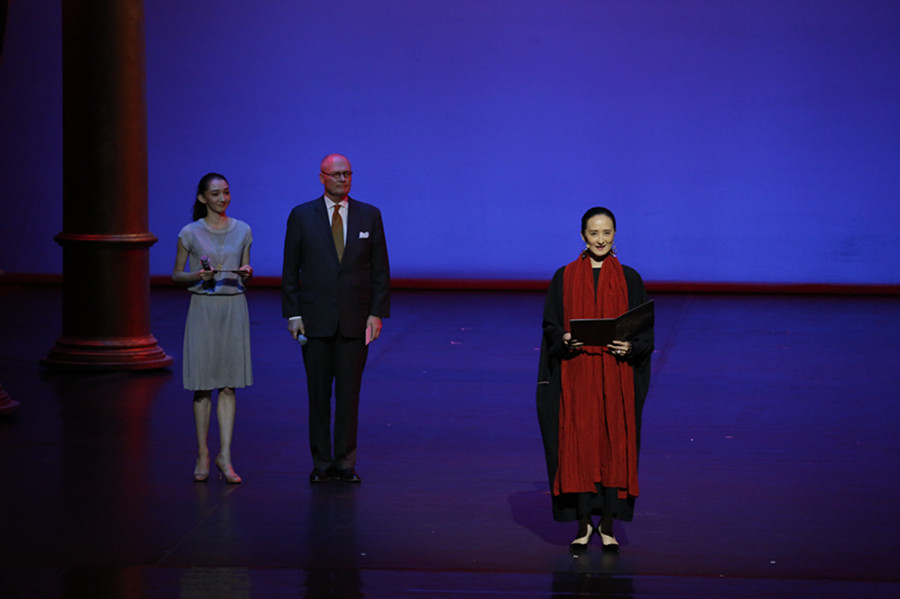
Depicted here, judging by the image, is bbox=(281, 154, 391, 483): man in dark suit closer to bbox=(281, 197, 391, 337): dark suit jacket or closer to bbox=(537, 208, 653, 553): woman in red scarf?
bbox=(281, 197, 391, 337): dark suit jacket

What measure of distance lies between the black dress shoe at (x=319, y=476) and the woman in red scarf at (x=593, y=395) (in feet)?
5.35

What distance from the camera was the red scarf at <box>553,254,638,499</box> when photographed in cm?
550

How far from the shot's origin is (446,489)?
22.0ft

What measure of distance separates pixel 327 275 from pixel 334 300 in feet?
0.43

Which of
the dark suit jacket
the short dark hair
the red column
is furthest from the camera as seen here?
the red column

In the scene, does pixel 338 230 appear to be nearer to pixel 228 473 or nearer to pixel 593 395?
pixel 228 473

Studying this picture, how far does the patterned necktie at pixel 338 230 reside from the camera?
6852 millimetres

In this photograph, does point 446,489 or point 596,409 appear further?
point 446,489

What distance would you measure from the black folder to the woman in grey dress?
2.05m

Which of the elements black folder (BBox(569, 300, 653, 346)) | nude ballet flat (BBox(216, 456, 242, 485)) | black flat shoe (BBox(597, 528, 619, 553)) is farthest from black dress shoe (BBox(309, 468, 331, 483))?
black folder (BBox(569, 300, 653, 346))

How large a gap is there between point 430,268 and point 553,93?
105 inches

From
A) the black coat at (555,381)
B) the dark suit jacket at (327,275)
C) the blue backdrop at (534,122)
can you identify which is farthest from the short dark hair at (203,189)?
the blue backdrop at (534,122)

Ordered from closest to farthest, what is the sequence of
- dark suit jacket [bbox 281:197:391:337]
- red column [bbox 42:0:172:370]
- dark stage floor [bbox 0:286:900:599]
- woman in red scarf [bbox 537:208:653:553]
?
dark stage floor [bbox 0:286:900:599]
woman in red scarf [bbox 537:208:653:553]
dark suit jacket [bbox 281:197:391:337]
red column [bbox 42:0:172:370]

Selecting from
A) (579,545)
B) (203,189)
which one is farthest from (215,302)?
(579,545)
